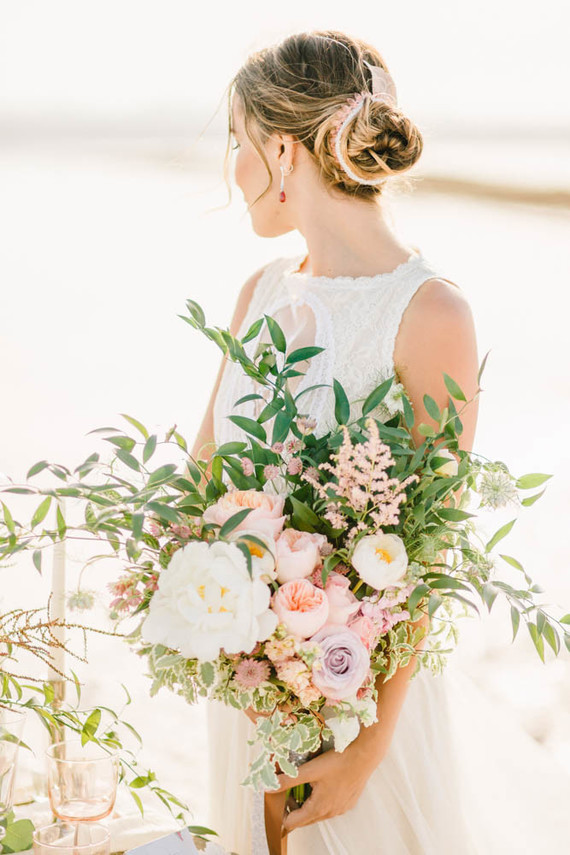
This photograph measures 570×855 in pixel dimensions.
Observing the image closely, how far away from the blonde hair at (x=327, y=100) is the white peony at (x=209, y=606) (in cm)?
79

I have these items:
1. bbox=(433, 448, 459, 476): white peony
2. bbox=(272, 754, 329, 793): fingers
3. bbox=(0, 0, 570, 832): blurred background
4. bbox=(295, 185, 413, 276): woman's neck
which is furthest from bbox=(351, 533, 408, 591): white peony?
bbox=(0, 0, 570, 832): blurred background

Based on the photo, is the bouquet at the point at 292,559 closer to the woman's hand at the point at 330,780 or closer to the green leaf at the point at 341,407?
the green leaf at the point at 341,407

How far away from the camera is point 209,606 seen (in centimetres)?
91

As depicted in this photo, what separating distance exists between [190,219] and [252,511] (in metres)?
6.51

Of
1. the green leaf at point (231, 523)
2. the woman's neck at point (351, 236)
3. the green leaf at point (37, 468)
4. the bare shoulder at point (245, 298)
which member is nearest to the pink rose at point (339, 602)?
the green leaf at point (231, 523)

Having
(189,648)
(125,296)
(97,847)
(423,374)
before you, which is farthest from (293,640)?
(125,296)

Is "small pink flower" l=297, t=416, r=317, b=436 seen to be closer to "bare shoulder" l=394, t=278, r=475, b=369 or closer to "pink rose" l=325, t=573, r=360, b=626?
"pink rose" l=325, t=573, r=360, b=626

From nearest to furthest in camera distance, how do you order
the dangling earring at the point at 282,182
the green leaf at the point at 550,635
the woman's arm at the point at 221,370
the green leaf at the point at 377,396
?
the green leaf at the point at 550,635, the green leaf at the point at 377,396, the dangling earring at the point at 282,182, the woman's arm at the point at 221,370

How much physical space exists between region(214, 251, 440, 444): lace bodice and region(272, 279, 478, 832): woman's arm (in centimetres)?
4

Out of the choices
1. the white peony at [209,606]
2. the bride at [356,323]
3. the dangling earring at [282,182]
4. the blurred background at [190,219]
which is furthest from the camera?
the blurred background at [190,219]

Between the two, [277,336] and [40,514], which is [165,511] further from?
[277,336]

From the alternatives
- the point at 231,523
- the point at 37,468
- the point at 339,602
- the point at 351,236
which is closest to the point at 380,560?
the point at 339,602

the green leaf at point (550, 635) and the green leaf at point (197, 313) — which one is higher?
the green leaf at point (197, 313)

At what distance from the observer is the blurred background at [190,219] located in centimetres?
454
